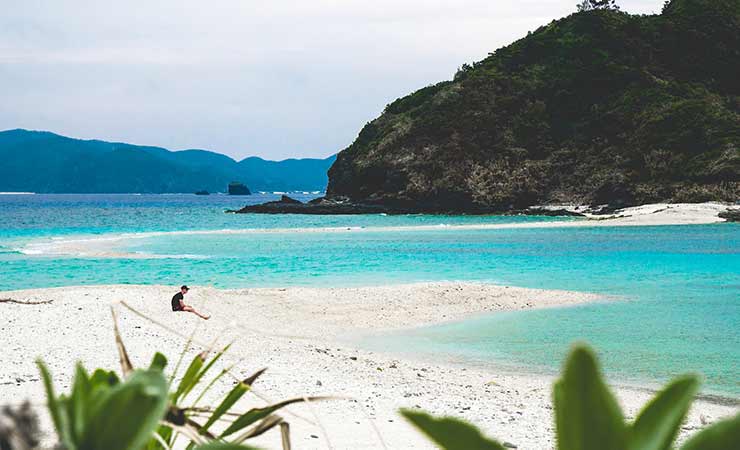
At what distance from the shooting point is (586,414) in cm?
81

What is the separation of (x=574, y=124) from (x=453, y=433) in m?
86.9

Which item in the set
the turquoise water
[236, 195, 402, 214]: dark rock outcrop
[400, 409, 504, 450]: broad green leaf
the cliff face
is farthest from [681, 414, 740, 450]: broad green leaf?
[236, 195, 402, 214]: dark rock outcrop

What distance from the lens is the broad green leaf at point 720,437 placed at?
0.76m

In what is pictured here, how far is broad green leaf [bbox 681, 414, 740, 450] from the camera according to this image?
0.76 meters

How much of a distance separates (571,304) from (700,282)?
5.94m

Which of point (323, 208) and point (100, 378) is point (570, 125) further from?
point (100, 378)

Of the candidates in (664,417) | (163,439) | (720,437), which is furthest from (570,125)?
(720,437)

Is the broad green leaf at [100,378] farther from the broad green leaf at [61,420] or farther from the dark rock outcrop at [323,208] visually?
the dark rock outcrop at [323,208]

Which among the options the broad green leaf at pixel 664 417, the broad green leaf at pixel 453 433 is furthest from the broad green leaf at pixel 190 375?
the broad green leaf at pixel 664 417

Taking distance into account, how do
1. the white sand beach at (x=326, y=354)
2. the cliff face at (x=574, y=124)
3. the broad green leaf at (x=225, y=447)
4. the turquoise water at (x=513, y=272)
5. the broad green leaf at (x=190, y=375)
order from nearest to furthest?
1. the broad green leaf at (x=225, y=447)
2. the broad green leaf at (x=190, y=375)
3. the white sand beach at (x=326, y=354)
4. the turquoise water at (x=513, y=272)
5. the cliff face at (x=574, y=124)

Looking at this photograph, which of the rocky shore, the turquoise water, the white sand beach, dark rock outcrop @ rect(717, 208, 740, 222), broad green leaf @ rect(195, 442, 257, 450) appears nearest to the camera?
broad green leaf @ rect(195, 442, 257, 450)

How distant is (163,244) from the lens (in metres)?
42.1

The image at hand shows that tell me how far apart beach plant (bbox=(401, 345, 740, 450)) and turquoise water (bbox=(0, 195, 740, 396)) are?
30.7 feet

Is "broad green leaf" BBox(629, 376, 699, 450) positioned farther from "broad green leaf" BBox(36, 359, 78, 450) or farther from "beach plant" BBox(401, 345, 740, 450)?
"broad green leaf" BBox(36, 359, 78, 450)
